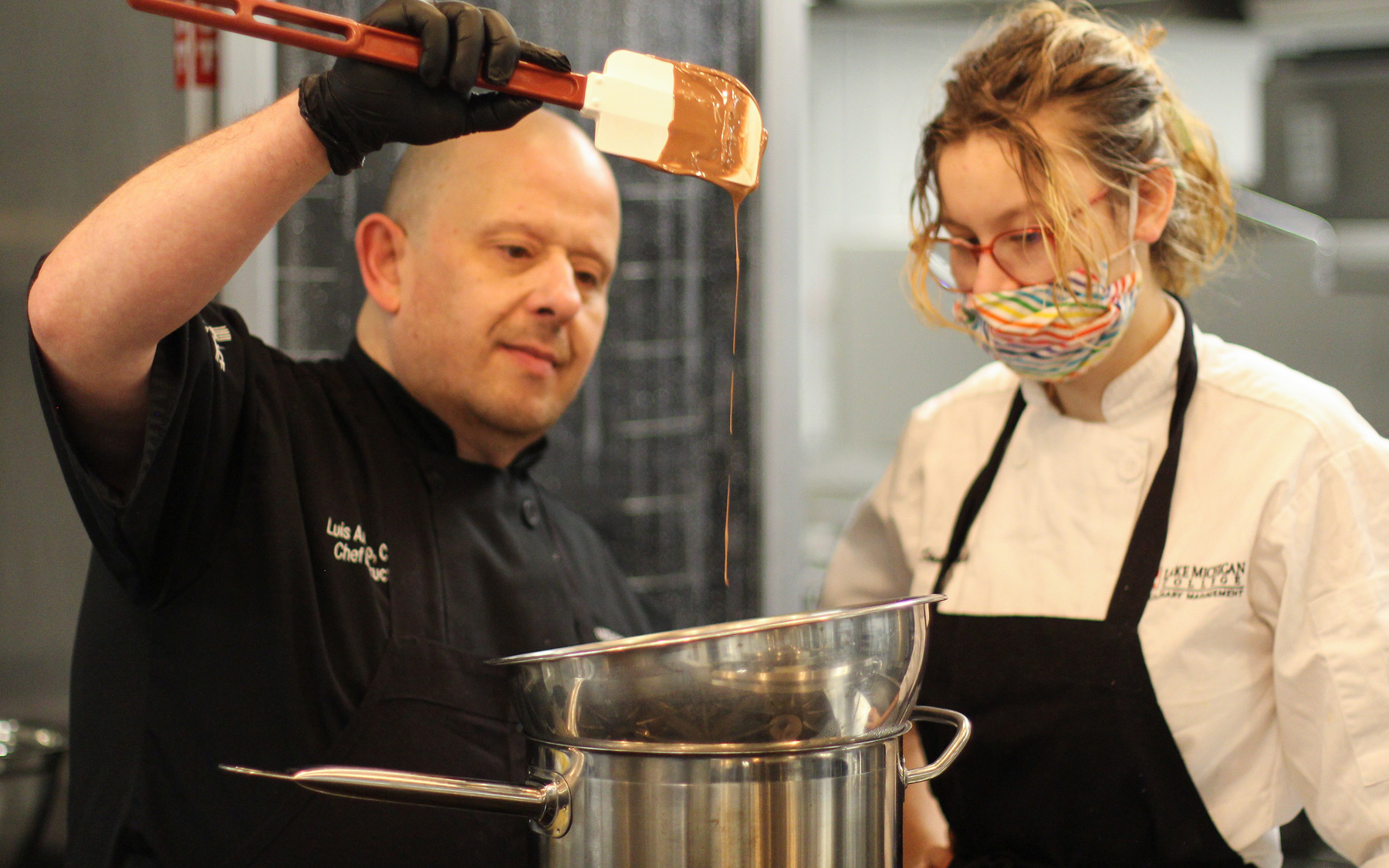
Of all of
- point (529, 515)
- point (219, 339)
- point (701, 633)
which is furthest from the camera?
point (529, 515)

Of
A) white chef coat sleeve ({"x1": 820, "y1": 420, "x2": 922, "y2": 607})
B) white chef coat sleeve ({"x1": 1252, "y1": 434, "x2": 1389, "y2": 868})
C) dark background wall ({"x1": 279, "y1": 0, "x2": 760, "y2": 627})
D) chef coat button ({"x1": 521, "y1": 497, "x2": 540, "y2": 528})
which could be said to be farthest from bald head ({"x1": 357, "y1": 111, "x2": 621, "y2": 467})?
white chef coat sleeve ({"x1": 1252, "y1": 434, "x2": 1389, "y2": 868})

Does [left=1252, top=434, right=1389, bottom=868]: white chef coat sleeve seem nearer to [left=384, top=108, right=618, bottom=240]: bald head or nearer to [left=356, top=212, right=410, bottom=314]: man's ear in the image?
[left=384, top=108, right=618, bottom=240]: bald head

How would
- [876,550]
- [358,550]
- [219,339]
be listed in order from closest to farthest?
[219,339] < [358,550] < [876,550]

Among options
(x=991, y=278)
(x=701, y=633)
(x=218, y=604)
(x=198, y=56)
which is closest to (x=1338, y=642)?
(x=991, y=278)

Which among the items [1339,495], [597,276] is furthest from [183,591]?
[1339,495]

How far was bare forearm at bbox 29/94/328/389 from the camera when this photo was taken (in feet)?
2.77

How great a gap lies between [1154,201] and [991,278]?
0.75ft

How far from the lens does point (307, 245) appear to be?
1441mm

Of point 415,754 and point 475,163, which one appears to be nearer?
point 415,754

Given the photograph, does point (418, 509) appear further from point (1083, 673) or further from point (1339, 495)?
point (1339, 495)

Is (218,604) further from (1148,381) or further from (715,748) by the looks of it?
(1148,381)

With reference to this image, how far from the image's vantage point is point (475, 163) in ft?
4.45

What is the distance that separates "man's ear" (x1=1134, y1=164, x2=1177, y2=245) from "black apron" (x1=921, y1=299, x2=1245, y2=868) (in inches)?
5.6

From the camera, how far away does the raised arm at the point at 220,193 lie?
2.78 feet
